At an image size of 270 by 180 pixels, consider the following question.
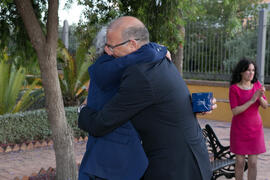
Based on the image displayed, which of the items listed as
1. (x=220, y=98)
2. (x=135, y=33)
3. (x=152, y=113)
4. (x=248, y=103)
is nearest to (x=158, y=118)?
(x=152, y=113)

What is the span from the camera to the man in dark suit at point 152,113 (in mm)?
1888

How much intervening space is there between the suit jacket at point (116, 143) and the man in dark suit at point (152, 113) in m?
0.04

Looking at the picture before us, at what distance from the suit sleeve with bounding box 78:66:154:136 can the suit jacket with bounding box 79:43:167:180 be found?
49 millimetres

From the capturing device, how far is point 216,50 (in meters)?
11.0

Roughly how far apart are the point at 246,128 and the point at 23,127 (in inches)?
170

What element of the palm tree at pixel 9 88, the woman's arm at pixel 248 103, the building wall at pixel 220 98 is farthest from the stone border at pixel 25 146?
the building wall at pixel 220 98

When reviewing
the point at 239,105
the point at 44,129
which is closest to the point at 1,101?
the point at 44,129

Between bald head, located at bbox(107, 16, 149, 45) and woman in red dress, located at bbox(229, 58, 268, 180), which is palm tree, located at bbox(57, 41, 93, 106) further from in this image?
bald head, located at bbox(107, 16, 149, 45)

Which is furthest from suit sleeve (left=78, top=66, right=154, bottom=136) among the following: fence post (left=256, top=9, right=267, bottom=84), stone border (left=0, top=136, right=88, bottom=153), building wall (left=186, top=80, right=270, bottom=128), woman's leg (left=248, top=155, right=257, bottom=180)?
building wall (left=186, top=80, right=270, bottom=128)

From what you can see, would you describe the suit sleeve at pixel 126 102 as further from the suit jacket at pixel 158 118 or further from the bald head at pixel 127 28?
the bald head at pixel 127 28

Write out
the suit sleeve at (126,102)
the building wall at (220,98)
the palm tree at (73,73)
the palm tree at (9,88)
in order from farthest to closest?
the building wall at (220,98), the palm tree at (73,73), the palm tree at (9,88), the suit sleeve at (126,102)

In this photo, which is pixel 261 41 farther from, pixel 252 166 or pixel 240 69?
pixel 252 166

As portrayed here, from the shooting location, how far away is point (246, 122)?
176 inches

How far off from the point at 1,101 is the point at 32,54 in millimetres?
3589
